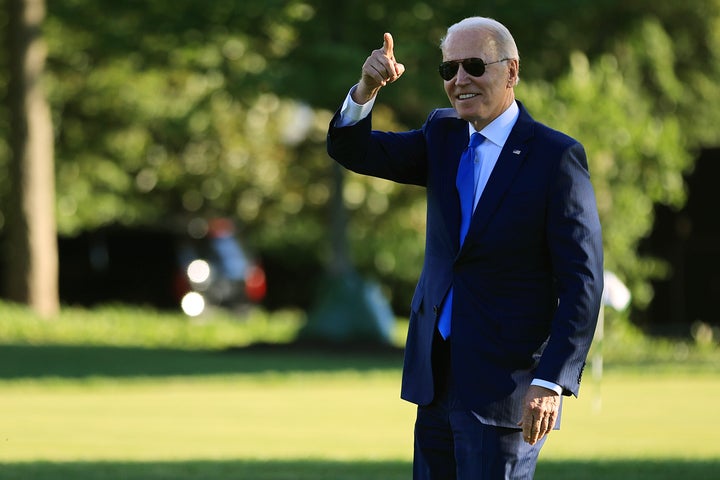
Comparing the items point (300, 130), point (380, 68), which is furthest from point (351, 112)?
point (300, 130)

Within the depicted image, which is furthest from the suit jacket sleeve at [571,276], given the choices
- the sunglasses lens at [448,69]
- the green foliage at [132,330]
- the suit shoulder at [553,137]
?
the green foliage at [132,330]

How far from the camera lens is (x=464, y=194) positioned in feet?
16.4

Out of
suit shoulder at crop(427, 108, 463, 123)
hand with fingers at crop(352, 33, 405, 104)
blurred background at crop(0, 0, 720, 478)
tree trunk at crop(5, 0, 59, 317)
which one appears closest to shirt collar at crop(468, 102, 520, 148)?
suit shoulder at crop(427, 108, 463, 123)

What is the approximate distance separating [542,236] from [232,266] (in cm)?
2836

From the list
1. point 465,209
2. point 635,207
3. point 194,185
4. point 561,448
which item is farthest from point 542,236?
point 194,185

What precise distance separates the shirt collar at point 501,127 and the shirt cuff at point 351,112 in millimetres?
381

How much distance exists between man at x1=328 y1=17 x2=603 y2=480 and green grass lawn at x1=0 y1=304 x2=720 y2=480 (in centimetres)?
487

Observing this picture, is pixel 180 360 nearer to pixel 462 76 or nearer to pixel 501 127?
pixel 501 127

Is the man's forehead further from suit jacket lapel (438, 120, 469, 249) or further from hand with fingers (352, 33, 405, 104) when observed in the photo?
suit jacket lapel (438, 120, 469, 249)

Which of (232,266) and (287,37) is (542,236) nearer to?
(287,37)

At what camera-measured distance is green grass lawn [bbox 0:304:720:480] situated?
10328mm

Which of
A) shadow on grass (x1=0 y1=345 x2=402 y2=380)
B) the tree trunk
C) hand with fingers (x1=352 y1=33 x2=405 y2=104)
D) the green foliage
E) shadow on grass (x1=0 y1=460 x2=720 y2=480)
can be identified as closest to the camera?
hand with fingers (x1=352 y1=33 x2=405 y2=104)

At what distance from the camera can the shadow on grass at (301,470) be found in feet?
31.8

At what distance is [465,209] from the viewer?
4984 millimetres
